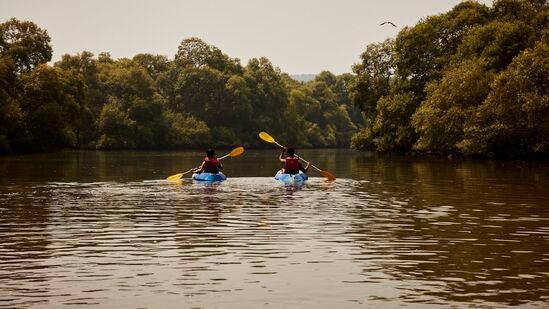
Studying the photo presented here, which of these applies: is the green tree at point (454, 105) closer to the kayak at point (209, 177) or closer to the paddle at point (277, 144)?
the paddle at point (277, 144)

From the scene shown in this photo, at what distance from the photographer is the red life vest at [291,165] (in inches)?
1457

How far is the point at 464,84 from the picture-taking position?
6506 cm

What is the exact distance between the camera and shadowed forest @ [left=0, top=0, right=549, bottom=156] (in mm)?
62938

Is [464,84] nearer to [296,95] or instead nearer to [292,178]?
[292,178]

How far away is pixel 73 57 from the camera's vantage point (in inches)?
4643

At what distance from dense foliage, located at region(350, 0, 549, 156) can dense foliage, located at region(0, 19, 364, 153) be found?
35208mm

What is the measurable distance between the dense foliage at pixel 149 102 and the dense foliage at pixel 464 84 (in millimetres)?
35208

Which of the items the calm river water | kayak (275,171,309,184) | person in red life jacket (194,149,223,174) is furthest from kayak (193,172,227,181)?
the calm river water

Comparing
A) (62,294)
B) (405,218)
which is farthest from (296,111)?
(62,294)

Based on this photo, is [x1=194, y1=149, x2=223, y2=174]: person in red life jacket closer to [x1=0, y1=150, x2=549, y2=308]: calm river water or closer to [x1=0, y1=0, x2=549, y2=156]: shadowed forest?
[x1=0, y1=150, x2=549, y2=308]: calm river water

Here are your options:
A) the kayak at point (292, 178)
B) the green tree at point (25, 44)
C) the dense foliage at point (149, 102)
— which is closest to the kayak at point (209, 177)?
the kayak at point (292, 178)

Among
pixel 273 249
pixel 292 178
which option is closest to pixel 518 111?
pixel 292 178

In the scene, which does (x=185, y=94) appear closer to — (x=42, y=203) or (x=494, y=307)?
(x=42, y=203)

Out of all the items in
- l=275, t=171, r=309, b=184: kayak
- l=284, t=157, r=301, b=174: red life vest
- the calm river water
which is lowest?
the calm river water
